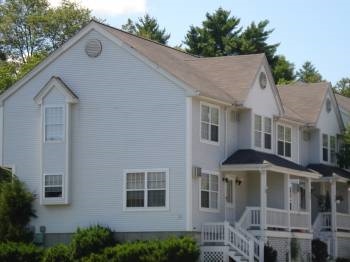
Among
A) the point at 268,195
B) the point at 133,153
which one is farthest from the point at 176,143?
the point at 268,195

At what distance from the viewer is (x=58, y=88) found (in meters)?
43.0

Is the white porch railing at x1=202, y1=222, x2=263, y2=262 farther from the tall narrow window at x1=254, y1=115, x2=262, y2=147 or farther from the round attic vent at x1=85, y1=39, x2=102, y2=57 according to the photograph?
the round attic vent at x1=85, y1=39, x2=102, y2=57

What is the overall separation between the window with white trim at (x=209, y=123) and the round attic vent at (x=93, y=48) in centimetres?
550

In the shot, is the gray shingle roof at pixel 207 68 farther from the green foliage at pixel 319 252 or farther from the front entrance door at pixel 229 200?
the green foliage at pixel 319 252

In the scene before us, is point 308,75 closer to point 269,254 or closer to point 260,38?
point 260,38

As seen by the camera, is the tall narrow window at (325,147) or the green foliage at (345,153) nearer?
the green foliage at (345,153)

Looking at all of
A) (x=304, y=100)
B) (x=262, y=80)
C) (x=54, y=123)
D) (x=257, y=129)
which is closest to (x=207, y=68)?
(x=262, y=80)

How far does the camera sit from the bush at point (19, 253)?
132ft

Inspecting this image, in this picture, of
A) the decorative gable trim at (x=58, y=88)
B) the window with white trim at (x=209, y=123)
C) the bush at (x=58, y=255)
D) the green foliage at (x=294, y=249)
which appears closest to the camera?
the bush at (x=58, y=255)

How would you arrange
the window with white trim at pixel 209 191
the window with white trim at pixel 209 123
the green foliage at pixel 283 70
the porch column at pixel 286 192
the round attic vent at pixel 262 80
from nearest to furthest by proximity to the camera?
the window with white trim at pixel 209 191
the window with white trim at pixel 209 123
the porch column at pixel 286 192
the round attic vent at pixel 262 80
the green foliage at pixel 283 70

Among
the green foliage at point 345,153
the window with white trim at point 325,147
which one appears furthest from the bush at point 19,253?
the green foliage at point 345,153

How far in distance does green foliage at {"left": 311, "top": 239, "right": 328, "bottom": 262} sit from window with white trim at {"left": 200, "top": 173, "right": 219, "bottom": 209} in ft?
26.7

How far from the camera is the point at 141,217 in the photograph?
134 ft

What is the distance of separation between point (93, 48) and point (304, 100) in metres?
15.7
